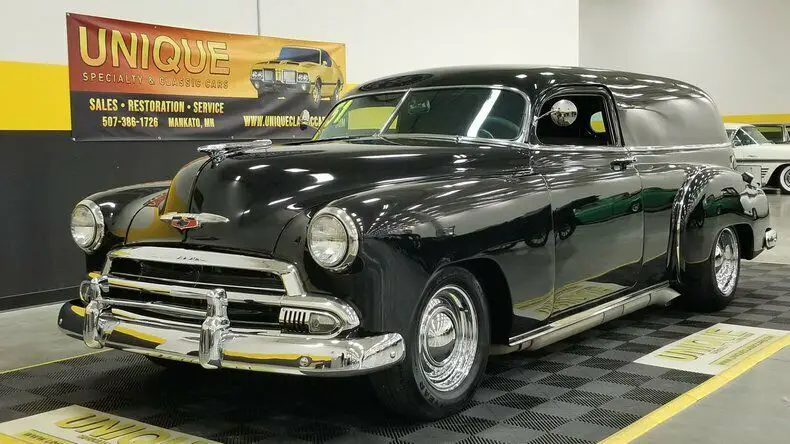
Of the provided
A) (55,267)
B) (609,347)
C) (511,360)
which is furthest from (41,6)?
(609,347)

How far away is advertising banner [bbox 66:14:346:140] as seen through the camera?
21.1 feet

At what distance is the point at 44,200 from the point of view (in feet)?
20.7

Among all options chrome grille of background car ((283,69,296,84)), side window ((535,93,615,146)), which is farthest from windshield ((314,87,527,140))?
chrome grille of background car ((283,69,296,84))

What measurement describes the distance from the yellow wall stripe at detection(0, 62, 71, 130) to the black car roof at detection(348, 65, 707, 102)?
263 cm

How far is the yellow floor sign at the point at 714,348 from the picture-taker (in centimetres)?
430

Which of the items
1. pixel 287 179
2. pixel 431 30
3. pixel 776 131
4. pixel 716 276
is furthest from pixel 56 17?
pixel 776 131

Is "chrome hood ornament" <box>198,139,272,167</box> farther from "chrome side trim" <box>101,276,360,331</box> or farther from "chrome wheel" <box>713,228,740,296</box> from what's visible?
"chrome wheel" <box>713,228,740,296</box>

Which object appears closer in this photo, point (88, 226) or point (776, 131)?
point (88, 226)

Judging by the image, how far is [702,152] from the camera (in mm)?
5656

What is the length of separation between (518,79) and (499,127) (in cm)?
33

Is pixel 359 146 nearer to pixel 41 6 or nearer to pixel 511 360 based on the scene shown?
pixel 511 360

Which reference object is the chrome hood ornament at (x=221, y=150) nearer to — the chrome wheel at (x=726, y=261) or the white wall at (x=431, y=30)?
the chrome wheel at (x=726, y=261)

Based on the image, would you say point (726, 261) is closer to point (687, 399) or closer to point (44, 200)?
point (687, 399)

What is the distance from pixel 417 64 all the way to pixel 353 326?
22.5ft
